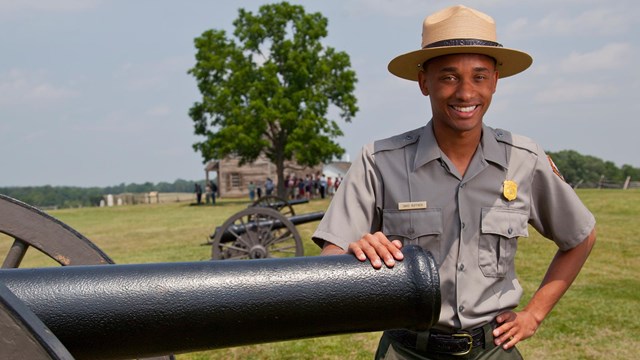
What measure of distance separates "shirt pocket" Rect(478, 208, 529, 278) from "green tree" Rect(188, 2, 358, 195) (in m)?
34.6

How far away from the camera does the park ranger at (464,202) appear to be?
2.58 m

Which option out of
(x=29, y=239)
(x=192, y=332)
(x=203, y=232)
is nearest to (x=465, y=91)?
(x=192, y=332)

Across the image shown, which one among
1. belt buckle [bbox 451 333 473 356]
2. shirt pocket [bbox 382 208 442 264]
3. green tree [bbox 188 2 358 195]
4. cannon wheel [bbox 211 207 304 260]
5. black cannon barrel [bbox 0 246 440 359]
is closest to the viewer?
black cannon barrel [bbox 0 246 440 359]

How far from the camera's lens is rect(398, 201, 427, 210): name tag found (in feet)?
8.70

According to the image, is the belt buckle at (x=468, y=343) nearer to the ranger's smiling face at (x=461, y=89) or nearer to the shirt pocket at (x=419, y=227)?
the shirt pocket at (x=419, y=227)

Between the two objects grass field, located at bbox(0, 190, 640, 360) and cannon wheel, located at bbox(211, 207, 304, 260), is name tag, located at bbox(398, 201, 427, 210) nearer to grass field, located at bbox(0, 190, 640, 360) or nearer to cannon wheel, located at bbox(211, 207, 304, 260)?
grass field, located at bbox(0, 190, 640, 360)

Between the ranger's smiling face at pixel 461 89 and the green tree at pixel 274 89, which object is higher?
the green tree at pixel 274 89

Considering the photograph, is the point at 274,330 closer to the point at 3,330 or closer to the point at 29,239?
Result: the point at 3,330

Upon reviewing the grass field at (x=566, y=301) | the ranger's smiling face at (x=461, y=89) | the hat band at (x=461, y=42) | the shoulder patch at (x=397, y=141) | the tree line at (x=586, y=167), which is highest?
the tree line at (x=586, y=167)

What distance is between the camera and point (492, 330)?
8.52 feet

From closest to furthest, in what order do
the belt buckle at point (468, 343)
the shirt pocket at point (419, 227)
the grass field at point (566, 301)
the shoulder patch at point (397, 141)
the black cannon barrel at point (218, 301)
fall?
the black cannon barrel at point (218, 301) → the belt buckle at point (468, 343) → the shirt pocket at point (419, 227) → the shoulder patch at point (397, 141) → the grass field at point (566, 301)

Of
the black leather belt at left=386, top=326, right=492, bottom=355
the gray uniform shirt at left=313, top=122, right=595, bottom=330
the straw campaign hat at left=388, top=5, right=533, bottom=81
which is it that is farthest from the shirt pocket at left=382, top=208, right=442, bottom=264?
the straw campaign hat at left=388, top=5, right=533, bottom=81

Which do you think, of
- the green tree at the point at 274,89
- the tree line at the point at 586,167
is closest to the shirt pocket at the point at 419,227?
the green tree at the point at 274,89

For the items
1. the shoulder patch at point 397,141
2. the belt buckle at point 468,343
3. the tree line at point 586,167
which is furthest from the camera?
the tree line at point 586,167
